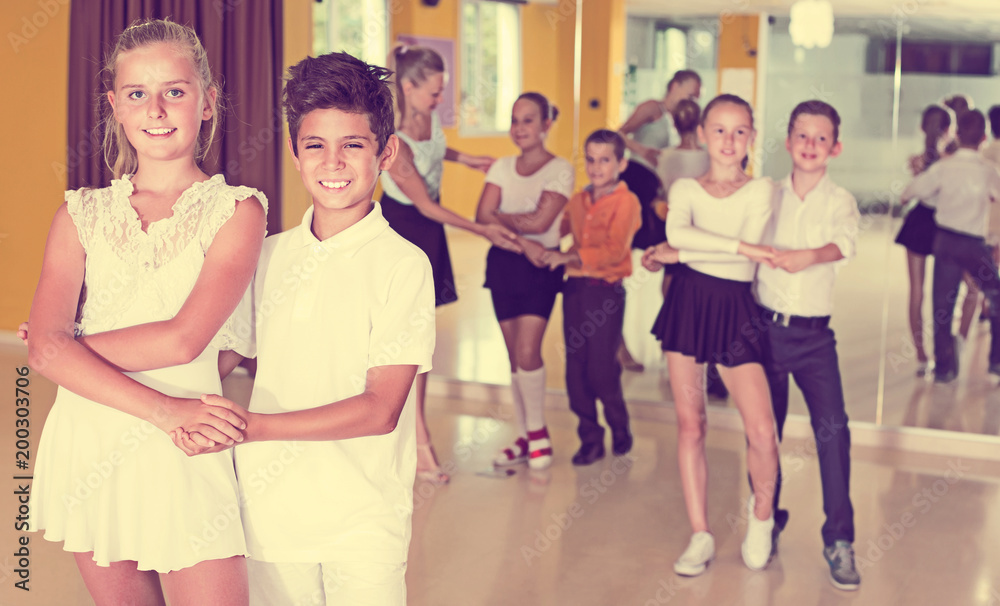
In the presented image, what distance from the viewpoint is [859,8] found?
4.39 meters

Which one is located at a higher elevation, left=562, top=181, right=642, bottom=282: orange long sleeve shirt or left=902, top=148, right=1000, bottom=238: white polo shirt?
left=902, top=148, right=1000, bottom=238: white polo shirt

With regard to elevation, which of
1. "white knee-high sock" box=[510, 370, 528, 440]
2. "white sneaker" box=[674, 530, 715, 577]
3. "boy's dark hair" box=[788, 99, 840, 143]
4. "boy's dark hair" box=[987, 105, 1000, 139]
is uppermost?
"boy's dark hair" box=[987, 105, 1000, 139]

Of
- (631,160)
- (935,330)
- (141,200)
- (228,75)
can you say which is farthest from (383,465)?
(228,75)

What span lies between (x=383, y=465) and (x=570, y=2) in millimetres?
3847

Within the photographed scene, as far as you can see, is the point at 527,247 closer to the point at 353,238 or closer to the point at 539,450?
the point at 539,450

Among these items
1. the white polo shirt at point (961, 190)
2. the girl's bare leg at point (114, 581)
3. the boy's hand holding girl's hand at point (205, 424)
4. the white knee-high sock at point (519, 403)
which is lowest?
the white knee-high sock at point (519, 403)

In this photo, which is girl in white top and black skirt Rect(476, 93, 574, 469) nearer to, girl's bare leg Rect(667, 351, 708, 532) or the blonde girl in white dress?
girl's bare leg Rect(667, 351, 708, 532)

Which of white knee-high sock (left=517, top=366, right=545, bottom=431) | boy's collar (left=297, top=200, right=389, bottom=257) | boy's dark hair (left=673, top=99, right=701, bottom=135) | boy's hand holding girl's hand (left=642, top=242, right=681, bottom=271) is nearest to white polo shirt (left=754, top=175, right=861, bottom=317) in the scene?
boy's hand holding girl's hand (left=642, top=242, right=681, bottom=271)

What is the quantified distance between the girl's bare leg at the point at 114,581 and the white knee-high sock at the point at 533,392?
259cm

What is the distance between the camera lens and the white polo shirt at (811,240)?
9.68 ft

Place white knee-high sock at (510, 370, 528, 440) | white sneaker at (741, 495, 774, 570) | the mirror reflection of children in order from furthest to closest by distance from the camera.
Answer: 1. the mirror reflection of children
2. white knee-high sock at (510, 370, 528, 440)
3. white sneaker at (741, 495, 774, 570)

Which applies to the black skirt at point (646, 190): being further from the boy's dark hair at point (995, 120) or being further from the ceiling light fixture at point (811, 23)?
the boy's dark hair at point (995, 120)

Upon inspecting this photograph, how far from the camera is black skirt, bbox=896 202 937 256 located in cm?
440

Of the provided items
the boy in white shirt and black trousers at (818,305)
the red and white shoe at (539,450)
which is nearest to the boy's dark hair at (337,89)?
the boy in white shirt and black trousers at (818,305)
